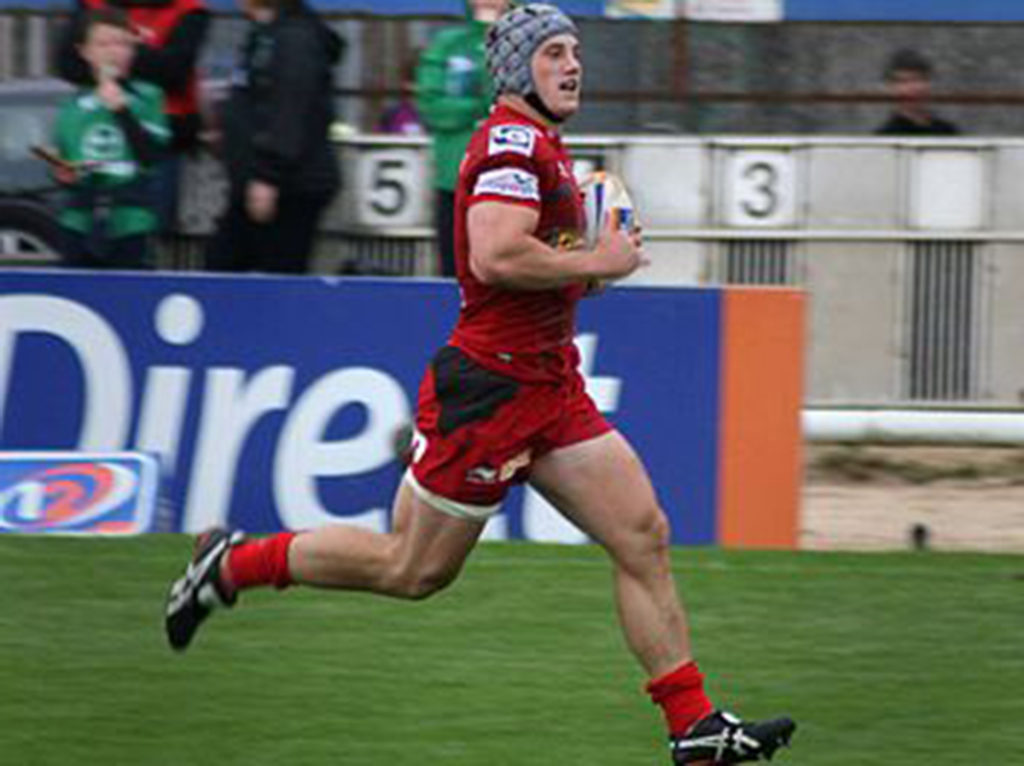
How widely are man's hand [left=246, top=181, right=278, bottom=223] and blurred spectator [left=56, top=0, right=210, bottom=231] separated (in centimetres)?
48

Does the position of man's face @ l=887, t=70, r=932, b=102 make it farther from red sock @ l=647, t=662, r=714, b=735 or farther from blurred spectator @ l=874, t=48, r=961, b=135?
red sock @ l=647, t=662, r=714, b=735

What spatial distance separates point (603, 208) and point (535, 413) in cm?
56

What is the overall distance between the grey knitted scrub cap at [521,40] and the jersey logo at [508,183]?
10.8 inches

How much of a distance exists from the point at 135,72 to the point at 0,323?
2223mm

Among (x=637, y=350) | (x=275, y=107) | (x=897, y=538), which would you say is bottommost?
(x=897, y=538)

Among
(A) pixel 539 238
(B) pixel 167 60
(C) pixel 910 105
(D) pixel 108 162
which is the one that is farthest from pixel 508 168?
(C) pixel 910 105

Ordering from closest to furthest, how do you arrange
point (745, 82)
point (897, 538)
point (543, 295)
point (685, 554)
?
1. point (543, 295)
2. point (685, 554)
3. point (897, 538)
4. point (745, 82)

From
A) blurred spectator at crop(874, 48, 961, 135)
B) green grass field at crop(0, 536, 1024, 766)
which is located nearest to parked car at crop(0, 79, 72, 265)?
blurred spectator at crop(874, 48, 961, 135)

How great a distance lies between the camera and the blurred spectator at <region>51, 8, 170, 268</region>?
13.5 m

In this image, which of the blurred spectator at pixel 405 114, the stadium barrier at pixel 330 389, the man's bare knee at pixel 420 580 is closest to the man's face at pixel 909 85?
the blurred spectator at pixel 405 114

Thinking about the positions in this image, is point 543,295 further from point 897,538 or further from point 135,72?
point 135,72

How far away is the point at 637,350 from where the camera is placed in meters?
11.9

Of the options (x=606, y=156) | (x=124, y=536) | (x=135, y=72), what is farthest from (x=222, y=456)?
(x=606, y=156)

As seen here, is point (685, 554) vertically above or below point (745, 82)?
below
